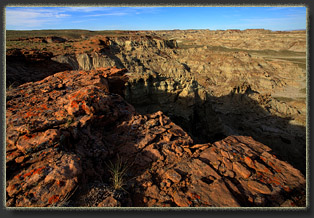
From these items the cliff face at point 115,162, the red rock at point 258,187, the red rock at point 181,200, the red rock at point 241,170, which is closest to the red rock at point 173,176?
the cliff face at point 115,162

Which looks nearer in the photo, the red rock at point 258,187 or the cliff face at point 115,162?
the cliff face at point 115,162

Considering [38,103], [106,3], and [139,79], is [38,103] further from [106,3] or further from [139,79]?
[139,79]

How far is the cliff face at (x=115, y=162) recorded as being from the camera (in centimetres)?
290

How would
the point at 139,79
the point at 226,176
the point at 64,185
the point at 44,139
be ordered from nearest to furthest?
the point at 64,185, the point at 44,139, the point at 226,176, the point at 139,79

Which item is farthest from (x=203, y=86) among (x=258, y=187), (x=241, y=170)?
(x=258, y=187)

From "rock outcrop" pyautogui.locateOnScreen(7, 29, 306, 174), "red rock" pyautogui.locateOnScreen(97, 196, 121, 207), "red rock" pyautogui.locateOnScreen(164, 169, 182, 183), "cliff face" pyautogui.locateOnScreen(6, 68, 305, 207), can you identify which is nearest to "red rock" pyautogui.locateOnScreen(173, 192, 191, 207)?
"cliff face" pyautogui.locateOnScreen(6, 68, 305, 207)

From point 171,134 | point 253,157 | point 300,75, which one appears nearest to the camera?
point 253,157

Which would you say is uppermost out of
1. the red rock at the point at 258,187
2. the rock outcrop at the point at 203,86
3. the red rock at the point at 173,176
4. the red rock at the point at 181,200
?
the rock outcrop at the point at 203,86

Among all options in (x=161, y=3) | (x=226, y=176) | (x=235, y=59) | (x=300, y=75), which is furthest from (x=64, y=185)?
(x=300, y=75)

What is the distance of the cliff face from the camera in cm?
290

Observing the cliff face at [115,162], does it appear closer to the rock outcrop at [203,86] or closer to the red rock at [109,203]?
the red rock at [109,203]

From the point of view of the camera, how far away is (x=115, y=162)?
13.8 feet

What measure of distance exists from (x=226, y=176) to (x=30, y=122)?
184 inches

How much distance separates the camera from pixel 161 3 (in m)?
3.13
